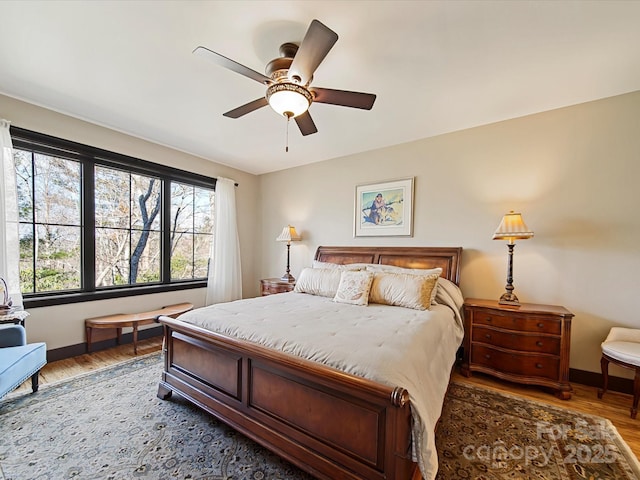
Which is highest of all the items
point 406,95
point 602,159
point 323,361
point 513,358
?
point 406,95

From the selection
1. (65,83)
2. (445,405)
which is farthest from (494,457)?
(65,83)

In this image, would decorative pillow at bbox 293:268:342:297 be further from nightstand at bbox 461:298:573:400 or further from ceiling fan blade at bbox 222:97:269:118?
ceiling fan blade at bbox 222:97:269:118

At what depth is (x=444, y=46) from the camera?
1.90 metres

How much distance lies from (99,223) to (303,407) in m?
3.39

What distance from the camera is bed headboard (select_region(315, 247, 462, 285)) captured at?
3161mm

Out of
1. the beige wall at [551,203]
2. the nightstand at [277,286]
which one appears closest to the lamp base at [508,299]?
the beige wall at [551,203]

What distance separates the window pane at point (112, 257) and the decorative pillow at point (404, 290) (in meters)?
3.23

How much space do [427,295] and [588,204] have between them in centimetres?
180

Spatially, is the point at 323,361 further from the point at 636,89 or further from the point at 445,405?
the point at 636,89

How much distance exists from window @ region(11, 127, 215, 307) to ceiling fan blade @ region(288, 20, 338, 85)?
115 inches

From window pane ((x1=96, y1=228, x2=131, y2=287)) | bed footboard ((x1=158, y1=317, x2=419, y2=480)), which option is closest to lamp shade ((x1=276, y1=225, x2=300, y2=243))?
window pane ((x1=96, y1=228, x2=131, y2=287))

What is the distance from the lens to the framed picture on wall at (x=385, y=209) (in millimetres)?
3570

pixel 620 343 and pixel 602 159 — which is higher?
pixel 602 159

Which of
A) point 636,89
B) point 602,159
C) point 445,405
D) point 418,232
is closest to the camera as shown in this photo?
point 445,405
